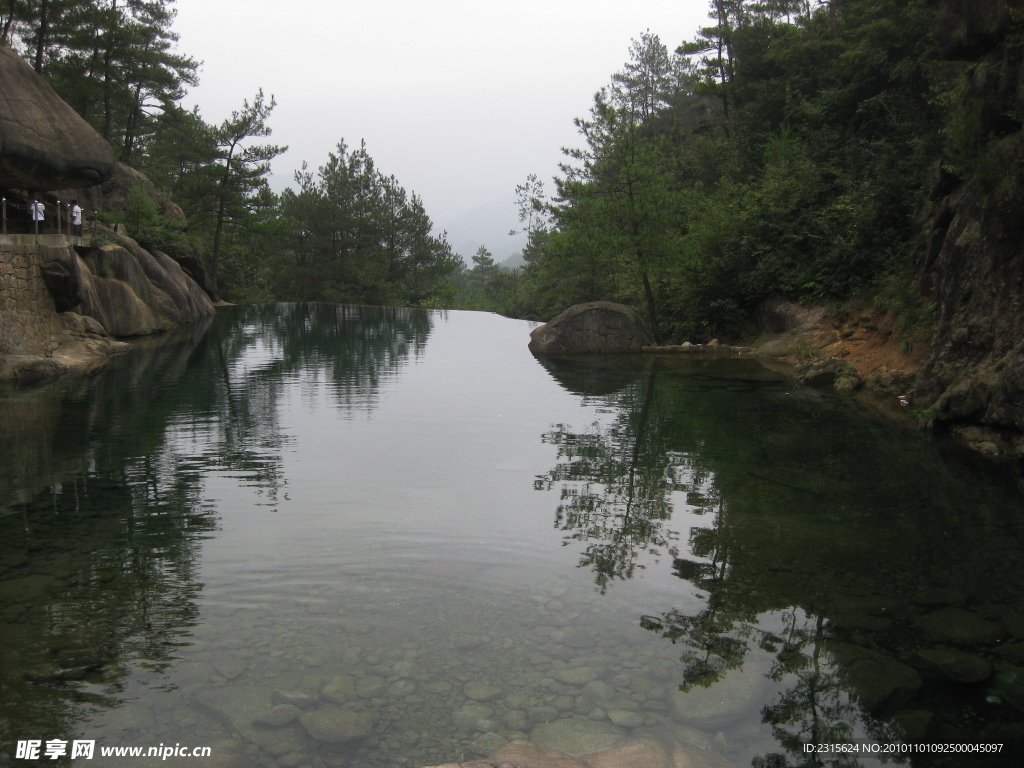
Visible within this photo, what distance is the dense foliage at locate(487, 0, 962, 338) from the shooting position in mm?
19234

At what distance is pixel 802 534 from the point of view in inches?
278

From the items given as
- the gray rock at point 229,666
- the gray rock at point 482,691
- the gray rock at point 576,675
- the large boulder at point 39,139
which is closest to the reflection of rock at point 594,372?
the gray rock at point 576,675

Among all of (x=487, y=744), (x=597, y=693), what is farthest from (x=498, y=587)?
(x=487, y=744)

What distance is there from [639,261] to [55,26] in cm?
2883

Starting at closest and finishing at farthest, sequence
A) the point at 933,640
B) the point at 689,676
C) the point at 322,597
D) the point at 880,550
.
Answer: the point at 689,676
the point at 933,640
the point at 322,597
the point at 880,550

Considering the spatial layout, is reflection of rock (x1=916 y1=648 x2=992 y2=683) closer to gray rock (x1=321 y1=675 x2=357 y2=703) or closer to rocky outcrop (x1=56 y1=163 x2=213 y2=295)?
gray rock (x1=321 y1=675 x2=357 y2=703)

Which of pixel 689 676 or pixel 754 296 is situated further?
pixel 754 296

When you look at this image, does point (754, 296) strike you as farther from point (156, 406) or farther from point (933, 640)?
point (933, 640)

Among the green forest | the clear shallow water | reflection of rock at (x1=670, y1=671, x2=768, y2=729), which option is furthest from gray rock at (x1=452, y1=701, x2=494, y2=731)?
the green forest

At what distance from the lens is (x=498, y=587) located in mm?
5930

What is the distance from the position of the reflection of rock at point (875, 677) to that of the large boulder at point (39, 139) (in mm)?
23584

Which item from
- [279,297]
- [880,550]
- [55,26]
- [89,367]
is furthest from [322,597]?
[279,297]

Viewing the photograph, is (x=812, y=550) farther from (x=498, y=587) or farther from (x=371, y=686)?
(x=371, y=686)

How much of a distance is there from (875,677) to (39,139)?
2465 cm
